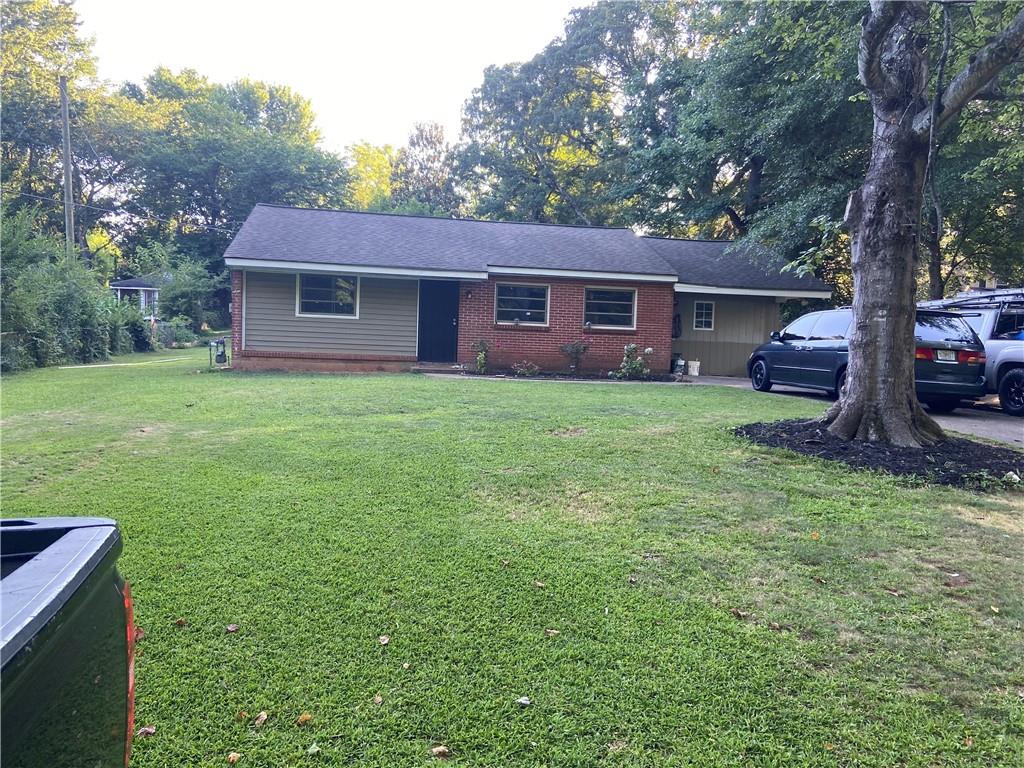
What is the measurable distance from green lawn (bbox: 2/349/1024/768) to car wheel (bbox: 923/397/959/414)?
5.94m

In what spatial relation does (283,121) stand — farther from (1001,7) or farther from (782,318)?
(1001,7)

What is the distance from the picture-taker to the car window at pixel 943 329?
9625 mm

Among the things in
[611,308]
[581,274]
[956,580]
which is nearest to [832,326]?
[611,308]

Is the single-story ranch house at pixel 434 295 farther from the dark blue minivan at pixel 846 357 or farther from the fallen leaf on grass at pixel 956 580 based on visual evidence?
the fallen leaf on grass at pixel 956 580

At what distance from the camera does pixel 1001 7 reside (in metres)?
10.1

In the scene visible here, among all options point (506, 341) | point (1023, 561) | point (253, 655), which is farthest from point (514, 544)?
point (506, 341)

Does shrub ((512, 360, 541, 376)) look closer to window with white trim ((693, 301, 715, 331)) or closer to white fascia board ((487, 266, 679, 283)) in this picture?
white fascia board ((487, 266, 679, 283))

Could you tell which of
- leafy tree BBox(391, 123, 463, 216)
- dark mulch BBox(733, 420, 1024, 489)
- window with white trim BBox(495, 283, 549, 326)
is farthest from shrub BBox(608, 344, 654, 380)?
leafy tree BBox(391, 123, 463, 216)

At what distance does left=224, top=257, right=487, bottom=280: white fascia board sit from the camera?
14062 mm

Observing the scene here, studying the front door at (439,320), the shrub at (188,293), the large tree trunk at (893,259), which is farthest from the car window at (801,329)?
the shrub at (188,293)

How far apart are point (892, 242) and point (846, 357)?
447 cm

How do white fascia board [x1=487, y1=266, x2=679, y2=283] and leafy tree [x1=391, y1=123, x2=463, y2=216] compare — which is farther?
leafy tree [x1=391, y1=123, x2=463, y2=216]

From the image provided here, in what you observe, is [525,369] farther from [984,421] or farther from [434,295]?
[984,421]

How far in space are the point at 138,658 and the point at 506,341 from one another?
43.8 ft
